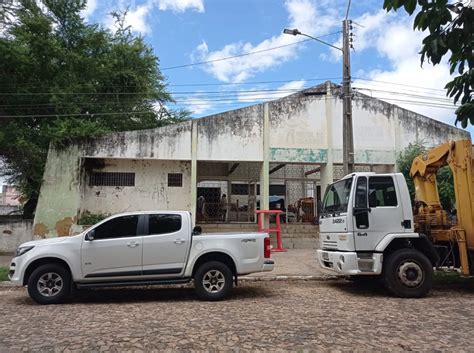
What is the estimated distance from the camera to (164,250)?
28.3 ft

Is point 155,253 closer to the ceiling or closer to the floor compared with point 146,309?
closer to the ceiling

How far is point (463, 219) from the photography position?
31.0 feet

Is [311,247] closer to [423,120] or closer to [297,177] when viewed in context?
[297,177]

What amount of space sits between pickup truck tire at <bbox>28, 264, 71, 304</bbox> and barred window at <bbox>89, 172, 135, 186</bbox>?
10875mm

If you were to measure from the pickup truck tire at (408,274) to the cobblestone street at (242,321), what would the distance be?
0.28m

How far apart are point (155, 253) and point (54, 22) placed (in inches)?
662

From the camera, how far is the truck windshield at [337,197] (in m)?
9.39

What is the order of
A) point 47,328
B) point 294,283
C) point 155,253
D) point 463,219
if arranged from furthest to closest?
1. point 294,283
2. point 463,219
3. point 155,253
4. point 47,328

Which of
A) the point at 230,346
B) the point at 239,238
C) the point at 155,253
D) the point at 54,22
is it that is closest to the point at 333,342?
the point at 230,346

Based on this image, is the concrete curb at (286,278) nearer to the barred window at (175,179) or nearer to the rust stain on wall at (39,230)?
the barred window at (175,179)

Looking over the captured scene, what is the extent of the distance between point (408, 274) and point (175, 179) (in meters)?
12.4

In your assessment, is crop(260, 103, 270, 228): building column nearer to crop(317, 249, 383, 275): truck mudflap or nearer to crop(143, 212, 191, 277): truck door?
crop(317, 249, 383, 275): truck mudflap

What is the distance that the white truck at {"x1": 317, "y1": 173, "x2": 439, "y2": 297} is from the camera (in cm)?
892

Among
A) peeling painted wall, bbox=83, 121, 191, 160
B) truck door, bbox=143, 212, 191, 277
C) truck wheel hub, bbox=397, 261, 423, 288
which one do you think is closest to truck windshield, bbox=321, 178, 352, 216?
truck wheel hub, bbox=397, 261, 423, 288
